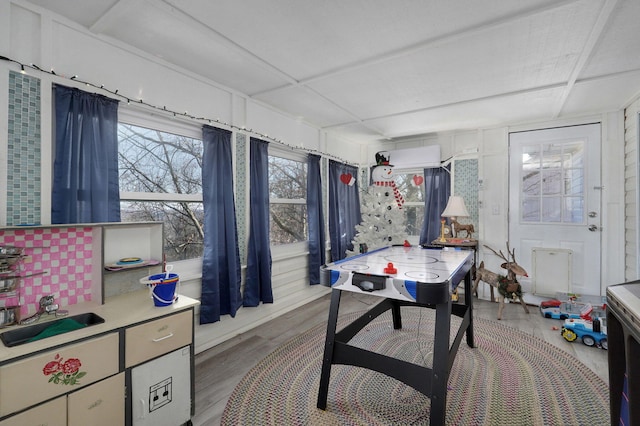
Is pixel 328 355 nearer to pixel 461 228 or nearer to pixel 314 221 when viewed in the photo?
pixel 314 221

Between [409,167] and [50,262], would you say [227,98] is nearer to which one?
[50,262]

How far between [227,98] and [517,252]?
158 inches

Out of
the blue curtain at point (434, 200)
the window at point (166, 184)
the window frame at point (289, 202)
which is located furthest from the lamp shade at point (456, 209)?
the window at point (166, 184)

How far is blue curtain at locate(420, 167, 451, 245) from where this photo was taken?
441 centimetres

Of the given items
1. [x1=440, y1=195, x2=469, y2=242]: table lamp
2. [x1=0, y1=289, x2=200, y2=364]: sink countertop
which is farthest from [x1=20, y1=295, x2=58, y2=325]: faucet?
[x1=440, y1=195, x2=469, y2=242]: table lamp

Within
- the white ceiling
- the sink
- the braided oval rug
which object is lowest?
the braided oval rug

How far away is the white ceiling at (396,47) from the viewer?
1719mm

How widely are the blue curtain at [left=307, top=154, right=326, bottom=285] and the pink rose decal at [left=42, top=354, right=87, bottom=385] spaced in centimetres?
279

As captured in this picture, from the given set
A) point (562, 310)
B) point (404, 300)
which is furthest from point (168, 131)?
point (562, 310)

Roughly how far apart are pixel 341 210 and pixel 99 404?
3585 millimetres

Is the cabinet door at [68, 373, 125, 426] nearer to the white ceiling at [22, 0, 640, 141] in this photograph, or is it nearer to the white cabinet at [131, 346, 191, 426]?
the white cabinet at [131, 346, 191, 426]

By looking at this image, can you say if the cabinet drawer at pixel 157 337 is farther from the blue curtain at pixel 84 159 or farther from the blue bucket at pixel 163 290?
the blue curtain at pixel 84 159

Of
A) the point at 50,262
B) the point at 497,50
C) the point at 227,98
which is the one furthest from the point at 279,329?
the point at 497,50

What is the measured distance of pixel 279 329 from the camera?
10.1ft
